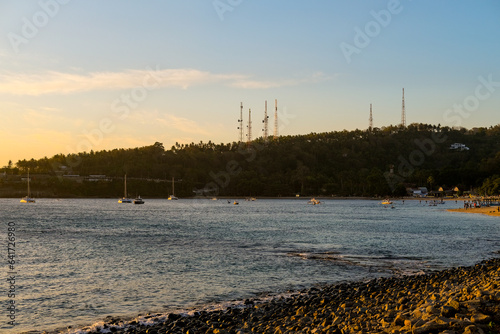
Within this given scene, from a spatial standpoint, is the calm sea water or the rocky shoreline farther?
the calm sea water

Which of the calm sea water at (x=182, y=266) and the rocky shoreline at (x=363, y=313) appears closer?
the rocky shoreline at (x=363, y=313)

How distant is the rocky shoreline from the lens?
11.6m

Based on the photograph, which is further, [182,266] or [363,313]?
[182,266]

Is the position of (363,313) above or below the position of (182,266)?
above

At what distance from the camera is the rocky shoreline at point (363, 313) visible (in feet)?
38.2

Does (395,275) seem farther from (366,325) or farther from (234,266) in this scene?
(366,325)

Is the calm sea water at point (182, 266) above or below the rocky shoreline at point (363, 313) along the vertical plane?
below

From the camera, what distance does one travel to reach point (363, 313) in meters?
15.9

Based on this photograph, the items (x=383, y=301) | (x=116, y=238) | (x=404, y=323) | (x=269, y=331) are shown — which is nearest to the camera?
(x=404, y=323)

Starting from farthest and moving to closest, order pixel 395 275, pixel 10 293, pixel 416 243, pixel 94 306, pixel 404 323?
pixel 416 243
pixel 395 275
pixel 10 293
pixel 94 306
pixel 404 323

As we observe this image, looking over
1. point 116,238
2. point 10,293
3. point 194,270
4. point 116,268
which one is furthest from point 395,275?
point 116,238

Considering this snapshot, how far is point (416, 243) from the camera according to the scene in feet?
155

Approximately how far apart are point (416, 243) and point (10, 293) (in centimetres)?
3669

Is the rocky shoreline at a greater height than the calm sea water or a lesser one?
greater
